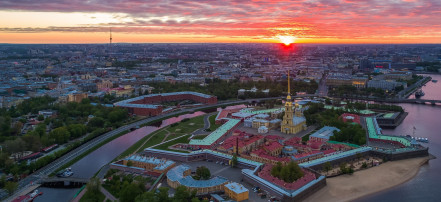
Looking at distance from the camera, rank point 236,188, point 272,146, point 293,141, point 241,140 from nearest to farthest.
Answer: point 236,188, point 272,146, point 241,140, point 293,141

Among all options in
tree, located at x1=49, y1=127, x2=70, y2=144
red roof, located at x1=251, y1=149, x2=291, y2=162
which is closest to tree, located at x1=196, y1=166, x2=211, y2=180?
red roof, located at x1=251, y1=149, x2=291, y2=162

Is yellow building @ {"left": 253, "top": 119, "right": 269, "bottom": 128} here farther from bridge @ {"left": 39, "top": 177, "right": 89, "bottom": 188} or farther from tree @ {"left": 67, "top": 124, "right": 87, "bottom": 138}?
bridge @ {"left": 39, "top": 177, "right": 89, "bottom": 188}

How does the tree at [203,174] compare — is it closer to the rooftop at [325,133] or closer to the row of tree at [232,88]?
the rooftop at [325,133]

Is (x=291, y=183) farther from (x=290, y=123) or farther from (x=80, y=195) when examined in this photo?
(x=290, y=123)

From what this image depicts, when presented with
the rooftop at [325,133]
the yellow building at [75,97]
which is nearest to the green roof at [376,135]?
the rooftop at [325,133]

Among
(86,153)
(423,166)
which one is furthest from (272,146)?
(86,153)

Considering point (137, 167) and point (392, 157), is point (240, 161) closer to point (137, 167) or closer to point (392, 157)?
point (137, 167)
